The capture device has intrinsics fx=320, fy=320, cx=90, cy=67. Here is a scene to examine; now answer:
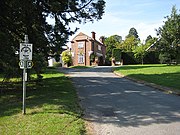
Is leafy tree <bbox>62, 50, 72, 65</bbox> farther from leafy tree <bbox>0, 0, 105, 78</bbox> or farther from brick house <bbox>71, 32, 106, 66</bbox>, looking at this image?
leafy tree <bbox>0, 0, 105, 78</bbox>

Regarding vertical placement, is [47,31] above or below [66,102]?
above

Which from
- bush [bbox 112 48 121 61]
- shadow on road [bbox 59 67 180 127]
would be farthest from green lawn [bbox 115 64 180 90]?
bush [bbox 112 48 121 61]

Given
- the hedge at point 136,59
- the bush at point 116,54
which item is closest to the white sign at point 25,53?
the bush at point 116,54

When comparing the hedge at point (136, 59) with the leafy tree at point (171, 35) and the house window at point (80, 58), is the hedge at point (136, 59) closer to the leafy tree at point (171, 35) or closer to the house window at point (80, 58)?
the house window at point (80, 58)

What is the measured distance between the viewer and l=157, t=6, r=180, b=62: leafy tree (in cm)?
4741

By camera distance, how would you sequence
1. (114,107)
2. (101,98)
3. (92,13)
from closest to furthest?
(114,107) < (101,98) < (92,13)

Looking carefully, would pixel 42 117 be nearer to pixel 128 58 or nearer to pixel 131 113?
pixel 131 113

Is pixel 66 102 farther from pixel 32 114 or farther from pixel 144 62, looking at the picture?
pixel 144 62

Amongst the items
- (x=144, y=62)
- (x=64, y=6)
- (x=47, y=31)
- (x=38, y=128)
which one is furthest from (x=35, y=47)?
(x=144, y=62)

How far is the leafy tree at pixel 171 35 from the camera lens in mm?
47406

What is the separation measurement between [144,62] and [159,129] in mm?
57111

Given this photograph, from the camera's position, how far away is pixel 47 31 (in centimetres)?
1978

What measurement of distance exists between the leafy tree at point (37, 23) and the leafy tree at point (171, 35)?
27.8 metres

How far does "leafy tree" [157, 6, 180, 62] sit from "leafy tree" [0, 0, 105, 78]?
2784 centimetres
